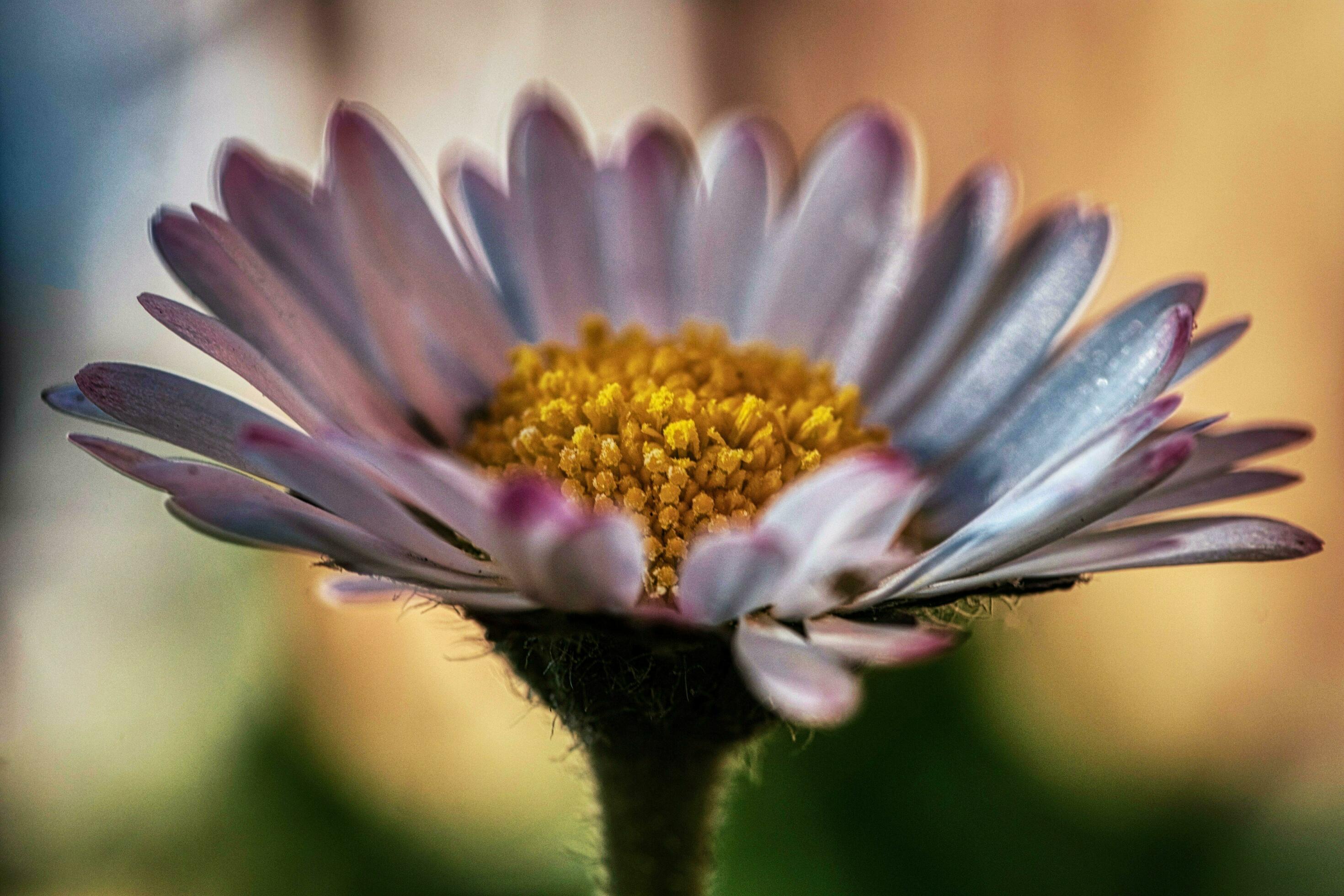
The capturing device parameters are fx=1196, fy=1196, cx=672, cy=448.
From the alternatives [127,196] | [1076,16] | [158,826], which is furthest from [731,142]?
[1076,16]

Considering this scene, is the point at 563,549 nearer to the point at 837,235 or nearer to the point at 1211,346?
the point at 1211,346

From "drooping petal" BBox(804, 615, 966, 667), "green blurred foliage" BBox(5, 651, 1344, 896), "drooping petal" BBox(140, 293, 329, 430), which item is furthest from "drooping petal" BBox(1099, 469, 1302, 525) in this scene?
"green blurred foliage" BBox(5, 651, 1344, 896)

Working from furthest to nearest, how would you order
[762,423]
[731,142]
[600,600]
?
[731,142], [762,423], [600,600]

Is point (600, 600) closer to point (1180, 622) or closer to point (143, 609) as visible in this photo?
point (143, 609)

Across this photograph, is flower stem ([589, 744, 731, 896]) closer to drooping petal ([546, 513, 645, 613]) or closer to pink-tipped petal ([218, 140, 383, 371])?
drooping petal ([546, 513, 645, 613])

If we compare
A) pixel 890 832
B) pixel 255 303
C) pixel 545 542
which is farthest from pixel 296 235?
pixel 890 832

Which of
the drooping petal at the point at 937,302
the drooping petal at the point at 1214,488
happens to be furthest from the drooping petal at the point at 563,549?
the drooping petal at the point at 937,302

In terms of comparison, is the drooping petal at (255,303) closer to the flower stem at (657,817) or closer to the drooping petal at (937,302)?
the flower stem at (657,817)
